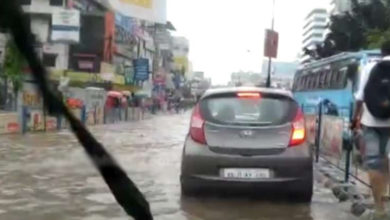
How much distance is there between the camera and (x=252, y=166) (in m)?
8.02

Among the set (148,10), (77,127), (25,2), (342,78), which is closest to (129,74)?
(342,78)

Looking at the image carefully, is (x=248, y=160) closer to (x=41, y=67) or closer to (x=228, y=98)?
(x=228, y=98)

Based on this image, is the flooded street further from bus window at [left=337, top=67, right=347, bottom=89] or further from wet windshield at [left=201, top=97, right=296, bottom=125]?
bus window at [left=337, top=67, right=347, bottom=89]

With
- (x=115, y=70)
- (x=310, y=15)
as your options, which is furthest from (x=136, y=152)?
(x=310, y=15)

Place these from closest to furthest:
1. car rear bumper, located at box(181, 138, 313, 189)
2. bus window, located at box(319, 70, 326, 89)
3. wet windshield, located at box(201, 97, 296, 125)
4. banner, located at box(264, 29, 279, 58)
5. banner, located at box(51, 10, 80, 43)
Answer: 1. banner, located at box(51, 10, 80, 43)
2. car rear bumper, located at box(181, 138, 313, 189)
3. wet windshield, located at box(201, 97, 296, 125)
4. bus window, located at box(319, 70, 326, 89)
5. banner, located at box(264, 29, 279, 58)

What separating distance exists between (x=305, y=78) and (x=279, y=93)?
21015mm

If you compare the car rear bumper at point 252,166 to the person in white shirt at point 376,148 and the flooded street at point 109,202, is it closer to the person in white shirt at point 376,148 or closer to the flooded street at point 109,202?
the flooded street at point 109,202

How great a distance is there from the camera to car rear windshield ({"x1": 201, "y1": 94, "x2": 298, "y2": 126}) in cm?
834

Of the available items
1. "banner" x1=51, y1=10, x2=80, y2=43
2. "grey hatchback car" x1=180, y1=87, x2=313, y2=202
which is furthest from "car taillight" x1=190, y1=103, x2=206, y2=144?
"banner" x1=51, y1=10, x2=80, y2=43

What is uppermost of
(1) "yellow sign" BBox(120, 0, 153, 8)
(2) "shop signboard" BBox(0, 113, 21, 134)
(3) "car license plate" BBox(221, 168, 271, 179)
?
(1) "yellow sign" BBox(120, 0, 153, 8)

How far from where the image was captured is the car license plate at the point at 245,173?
26.4 feet

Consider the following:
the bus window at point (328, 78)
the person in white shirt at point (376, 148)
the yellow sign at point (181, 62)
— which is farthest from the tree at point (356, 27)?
the yellow sign at point (181, 62)

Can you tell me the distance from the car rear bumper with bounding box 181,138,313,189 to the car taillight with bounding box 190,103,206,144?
0.17 metres

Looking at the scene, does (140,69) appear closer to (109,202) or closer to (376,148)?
(109,202)
